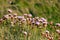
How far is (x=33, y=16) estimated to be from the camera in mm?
11961

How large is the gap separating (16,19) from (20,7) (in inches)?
251

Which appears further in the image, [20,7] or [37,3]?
[37,3]

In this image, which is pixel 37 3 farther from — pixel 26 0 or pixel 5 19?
pixel 5 19

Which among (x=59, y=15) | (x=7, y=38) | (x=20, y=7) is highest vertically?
(x=7, y=38)

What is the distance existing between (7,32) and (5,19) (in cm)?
25

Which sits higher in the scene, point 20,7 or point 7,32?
point 7,32

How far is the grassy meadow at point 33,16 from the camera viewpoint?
5.66m

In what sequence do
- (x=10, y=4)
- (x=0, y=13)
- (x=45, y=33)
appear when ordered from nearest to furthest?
(x=45, y=33), (x=0, y=13), (x=10, y=4)

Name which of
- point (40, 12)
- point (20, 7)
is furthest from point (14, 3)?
point (40, 12)

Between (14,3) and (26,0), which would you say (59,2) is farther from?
(14,3)

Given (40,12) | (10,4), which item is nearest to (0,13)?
(10,4)

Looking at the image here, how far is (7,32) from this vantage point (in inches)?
225

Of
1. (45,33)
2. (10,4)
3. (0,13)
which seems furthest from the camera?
(10,4)

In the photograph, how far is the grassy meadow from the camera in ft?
18.6
